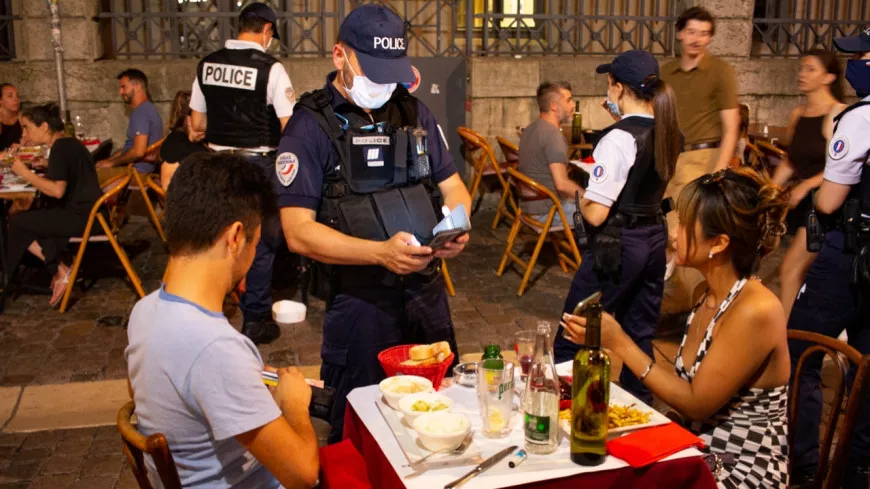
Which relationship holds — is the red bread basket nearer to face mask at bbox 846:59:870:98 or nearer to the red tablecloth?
the red tablecloth

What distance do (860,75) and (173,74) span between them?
7013 mm

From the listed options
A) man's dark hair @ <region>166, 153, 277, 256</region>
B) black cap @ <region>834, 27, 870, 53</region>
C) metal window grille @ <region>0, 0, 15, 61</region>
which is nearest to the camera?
man's dark hair @ <region>166, 153, 277, 256</region>

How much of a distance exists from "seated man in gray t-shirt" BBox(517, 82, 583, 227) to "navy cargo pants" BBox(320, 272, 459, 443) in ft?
11.2

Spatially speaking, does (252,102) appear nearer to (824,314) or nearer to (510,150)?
(510,150)

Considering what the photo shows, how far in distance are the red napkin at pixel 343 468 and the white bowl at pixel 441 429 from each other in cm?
27

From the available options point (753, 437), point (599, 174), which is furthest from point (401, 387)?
point (599, 174)

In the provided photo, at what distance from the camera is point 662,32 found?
10.7 m

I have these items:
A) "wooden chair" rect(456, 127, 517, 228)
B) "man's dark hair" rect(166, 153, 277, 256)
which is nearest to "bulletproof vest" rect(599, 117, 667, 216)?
"man's dark hair" rect(166, 153, 277, 256)

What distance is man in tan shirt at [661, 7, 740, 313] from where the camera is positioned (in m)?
5.94

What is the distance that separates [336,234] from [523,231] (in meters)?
5.48

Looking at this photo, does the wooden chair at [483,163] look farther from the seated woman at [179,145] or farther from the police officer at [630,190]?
the police officer at [630,190]

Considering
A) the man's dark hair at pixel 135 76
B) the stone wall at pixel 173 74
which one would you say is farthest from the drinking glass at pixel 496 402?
the stone wall at pixel 173 74

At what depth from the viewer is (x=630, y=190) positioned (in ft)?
14.1

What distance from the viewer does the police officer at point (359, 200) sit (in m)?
3.43
